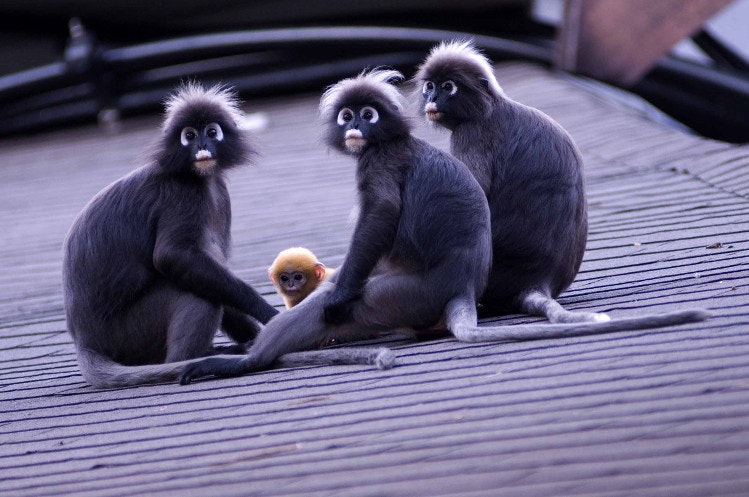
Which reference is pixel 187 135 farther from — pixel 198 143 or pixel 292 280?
pixel 292 280

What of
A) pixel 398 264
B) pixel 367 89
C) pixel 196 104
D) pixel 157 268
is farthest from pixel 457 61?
pixel 157 268

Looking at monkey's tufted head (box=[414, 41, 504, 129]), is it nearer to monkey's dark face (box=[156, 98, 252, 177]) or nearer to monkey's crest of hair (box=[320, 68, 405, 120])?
monkey's crest of hair (box=[320, 68, 405, 120])

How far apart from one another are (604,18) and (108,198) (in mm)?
6173

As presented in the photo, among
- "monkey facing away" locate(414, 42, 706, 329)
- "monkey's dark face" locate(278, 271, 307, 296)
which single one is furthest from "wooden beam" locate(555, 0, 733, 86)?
"monkey's dark face" locate(278, 271, 307, 296)

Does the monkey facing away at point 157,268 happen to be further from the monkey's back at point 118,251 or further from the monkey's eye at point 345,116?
the monkey's eye at point 345,116

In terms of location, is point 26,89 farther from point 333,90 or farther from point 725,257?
point 725,257

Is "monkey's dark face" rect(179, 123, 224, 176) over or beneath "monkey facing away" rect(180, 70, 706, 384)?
over

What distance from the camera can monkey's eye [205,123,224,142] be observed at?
4685 mm

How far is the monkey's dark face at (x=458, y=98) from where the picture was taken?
4.85 metres

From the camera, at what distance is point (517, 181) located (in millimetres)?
4703

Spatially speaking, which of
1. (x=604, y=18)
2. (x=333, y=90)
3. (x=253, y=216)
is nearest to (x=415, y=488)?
(x=333, y=90)

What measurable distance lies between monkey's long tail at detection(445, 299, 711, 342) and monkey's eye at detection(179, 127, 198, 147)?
1308 millimetres

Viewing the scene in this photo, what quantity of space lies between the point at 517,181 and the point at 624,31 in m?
5.38

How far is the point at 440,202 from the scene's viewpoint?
432 centimetres
